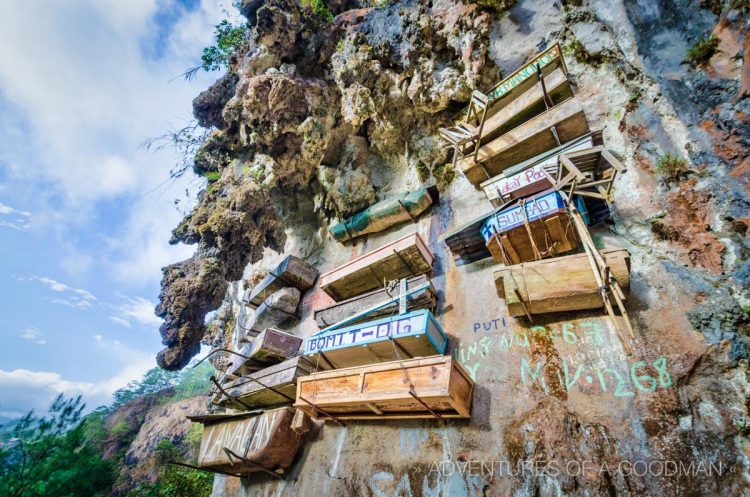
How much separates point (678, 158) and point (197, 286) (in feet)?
42.8

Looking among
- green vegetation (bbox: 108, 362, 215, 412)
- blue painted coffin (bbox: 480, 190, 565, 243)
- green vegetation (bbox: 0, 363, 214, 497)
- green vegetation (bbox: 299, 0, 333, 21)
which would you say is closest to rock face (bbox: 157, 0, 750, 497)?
blue painted coffin (bbox: 480, 190, 565, 243)

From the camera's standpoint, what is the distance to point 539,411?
4.07m

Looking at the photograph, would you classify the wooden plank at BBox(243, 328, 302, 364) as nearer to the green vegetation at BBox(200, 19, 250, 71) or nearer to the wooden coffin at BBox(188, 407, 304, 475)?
the wooden coffin at BBox(188, 407, 304, 475)

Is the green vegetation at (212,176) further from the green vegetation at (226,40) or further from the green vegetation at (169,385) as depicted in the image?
the green vegetation at (169,385)

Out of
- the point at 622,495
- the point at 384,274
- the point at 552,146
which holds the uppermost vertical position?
the point at 552,146

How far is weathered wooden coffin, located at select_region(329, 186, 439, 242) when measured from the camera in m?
7.73

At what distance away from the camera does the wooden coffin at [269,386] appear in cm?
645

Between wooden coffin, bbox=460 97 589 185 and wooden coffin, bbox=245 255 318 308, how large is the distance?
5.41 m

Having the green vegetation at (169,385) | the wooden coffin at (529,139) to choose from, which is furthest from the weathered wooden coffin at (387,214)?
the green vegetation at (169,385)

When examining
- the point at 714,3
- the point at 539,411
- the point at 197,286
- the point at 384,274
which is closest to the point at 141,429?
the point at 197,286

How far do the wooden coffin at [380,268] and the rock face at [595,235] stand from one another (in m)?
0.67

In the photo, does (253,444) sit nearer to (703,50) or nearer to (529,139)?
(529,139)

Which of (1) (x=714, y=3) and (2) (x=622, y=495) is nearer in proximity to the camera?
(2) (x=622, y=495)

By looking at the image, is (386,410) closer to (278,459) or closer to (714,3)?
(278,459)
